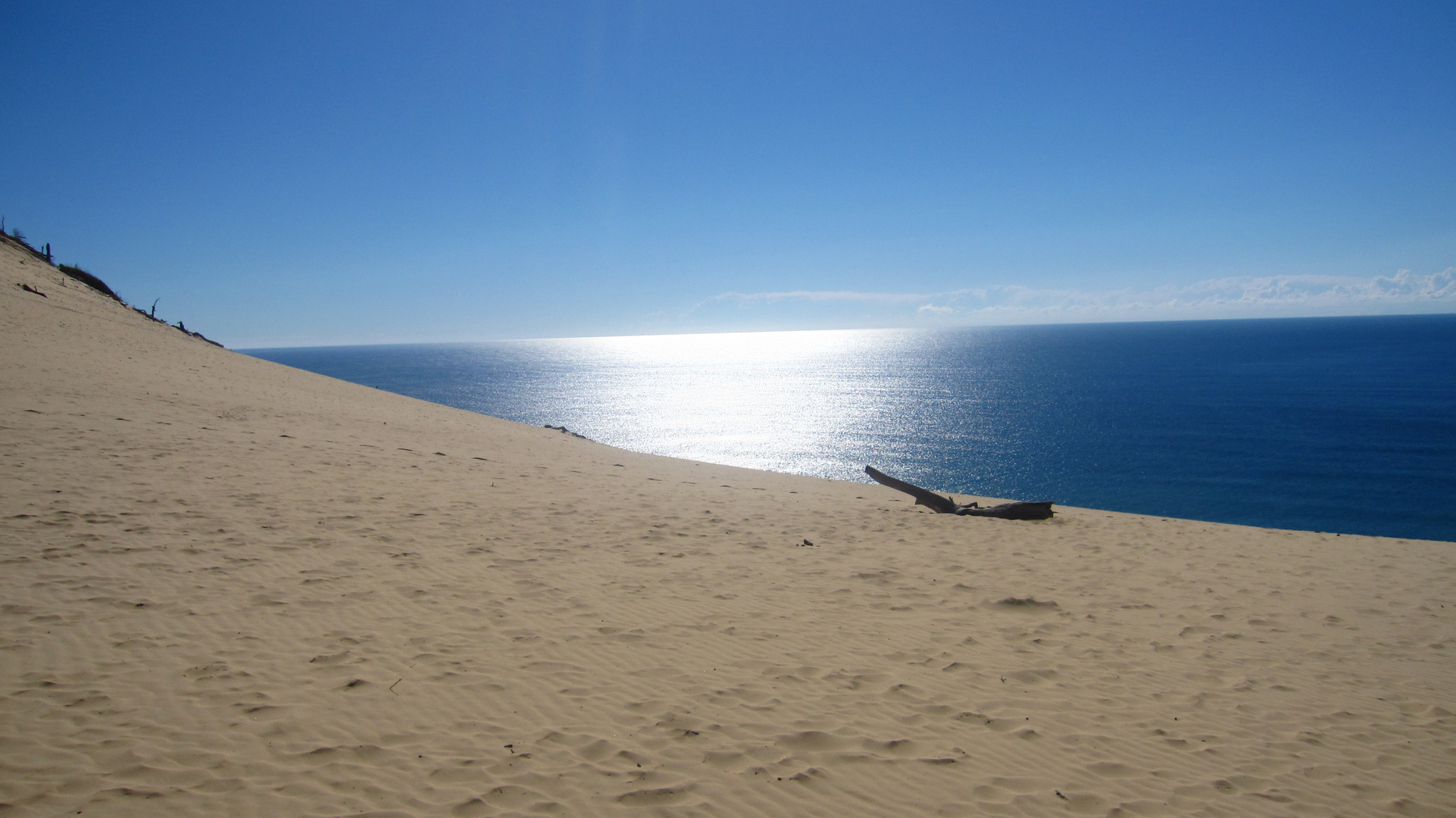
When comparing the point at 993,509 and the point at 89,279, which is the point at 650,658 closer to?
the point at 993,509

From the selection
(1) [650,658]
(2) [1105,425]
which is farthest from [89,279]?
(2) [1105,425]

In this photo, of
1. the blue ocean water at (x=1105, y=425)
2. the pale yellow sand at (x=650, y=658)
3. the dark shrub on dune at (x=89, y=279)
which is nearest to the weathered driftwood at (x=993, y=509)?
the pale yellow sand at (x=650, y=658)

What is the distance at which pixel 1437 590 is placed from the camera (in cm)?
1020

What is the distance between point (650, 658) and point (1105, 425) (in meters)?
64.1

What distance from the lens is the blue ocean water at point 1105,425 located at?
3756 centimetres

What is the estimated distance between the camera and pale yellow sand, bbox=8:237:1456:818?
4379mm

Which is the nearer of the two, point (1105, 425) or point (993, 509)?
point (993, 509)

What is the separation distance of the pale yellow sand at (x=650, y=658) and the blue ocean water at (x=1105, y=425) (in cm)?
2999

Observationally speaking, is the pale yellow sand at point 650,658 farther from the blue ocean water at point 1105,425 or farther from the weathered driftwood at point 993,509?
the blue ocean water at point 1105,425

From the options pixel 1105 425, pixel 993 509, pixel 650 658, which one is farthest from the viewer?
pixel 1105 425

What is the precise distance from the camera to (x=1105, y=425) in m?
59.0

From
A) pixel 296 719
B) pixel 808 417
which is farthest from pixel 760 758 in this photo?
pixel 808 417

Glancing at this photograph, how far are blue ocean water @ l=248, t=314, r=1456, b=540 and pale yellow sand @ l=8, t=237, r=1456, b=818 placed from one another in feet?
98.4

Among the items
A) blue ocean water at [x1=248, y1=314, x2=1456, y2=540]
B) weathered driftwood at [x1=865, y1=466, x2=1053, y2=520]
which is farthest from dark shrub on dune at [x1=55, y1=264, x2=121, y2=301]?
weathered driftwood at [x1=865, y1=466, x2=1053, y2=520]
